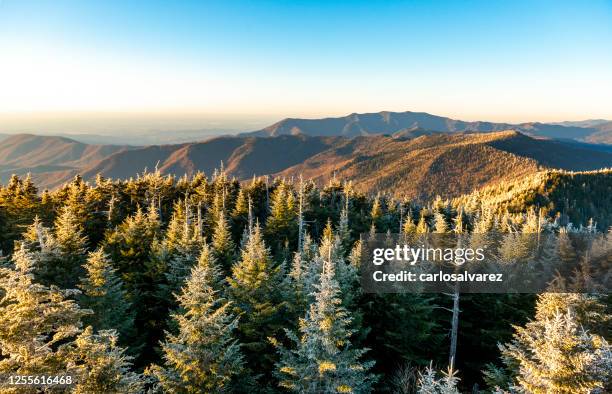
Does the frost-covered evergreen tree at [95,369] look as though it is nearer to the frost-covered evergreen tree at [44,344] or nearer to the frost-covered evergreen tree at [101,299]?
the frost-covered evergreen tree at [44,344]

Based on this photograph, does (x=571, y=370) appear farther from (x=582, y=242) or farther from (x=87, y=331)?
(x=582, y=242)

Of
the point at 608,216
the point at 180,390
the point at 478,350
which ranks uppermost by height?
the point at 180,390

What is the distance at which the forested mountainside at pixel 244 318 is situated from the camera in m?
11.7

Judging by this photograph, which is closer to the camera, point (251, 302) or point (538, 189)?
point (251, 302)

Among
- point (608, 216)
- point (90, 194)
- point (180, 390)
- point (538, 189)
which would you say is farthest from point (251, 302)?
point (608, 216)

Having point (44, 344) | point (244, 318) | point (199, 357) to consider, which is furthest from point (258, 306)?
point (44, 344)

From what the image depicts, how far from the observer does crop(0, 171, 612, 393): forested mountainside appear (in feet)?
38.5

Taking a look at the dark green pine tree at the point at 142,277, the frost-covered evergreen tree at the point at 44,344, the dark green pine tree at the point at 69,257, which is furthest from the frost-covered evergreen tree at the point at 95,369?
the dark green pine tree at the point at 69,257

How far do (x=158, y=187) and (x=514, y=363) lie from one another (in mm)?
51484

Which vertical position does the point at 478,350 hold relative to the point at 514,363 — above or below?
below

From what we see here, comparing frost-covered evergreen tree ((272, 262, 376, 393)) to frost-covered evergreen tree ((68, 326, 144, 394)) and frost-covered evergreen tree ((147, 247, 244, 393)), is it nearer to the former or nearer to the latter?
frost-covered evergreen tree ((147, 247, 244, 393))

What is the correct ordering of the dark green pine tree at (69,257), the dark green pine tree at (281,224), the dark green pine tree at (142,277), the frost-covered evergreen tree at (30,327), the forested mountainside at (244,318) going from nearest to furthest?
the frost-covered evergreen tree at (30,327)
the forested mountainside at (244,318)
the dark green pine tree at (69,257)
the dark green pine tree at (142,277)
the dark green pine tree at (281,224)

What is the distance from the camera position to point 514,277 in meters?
33.6

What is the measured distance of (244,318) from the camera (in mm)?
26906
